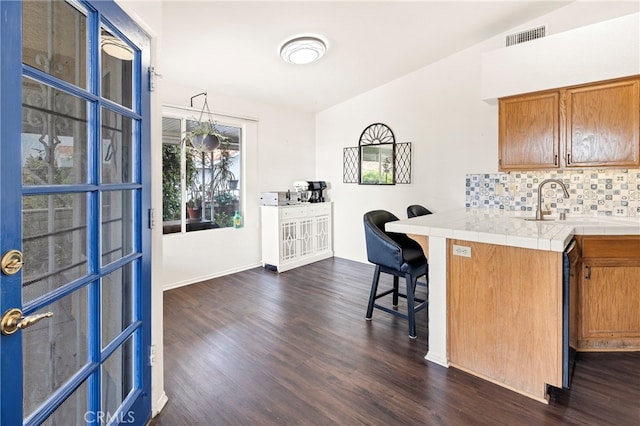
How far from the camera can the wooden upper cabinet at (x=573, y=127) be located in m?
2.64

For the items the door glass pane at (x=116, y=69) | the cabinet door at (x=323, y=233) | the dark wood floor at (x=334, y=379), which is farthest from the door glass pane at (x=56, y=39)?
the cabinet door at (x=323, y=233)

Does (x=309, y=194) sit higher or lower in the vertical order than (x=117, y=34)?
lower

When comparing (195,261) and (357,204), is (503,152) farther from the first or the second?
(195,261)

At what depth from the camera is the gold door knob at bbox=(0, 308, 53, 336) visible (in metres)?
0.84

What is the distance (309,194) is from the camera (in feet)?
17.5

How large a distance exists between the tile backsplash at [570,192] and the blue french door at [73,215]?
11.1 feet

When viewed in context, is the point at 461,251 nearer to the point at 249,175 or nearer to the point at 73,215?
the point at 73,215

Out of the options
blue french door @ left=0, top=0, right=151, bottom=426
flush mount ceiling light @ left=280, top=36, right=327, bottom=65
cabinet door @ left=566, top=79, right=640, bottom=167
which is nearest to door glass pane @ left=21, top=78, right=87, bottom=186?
blue french door @ left=0, top=0, right=151, bottom=426

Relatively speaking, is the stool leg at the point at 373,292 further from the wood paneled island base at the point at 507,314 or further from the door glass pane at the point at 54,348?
the door glass pane at the point at 54,348

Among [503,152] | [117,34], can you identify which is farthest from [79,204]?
[503,152]

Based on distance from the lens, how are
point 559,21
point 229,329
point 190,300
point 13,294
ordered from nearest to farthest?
point 13,294 → point 229,329 → point 559,21 → point 190,300

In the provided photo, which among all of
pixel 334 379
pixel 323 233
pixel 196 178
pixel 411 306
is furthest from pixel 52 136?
pixel 323 233

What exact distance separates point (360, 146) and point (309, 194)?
1.09m

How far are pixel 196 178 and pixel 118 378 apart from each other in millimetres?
2984
